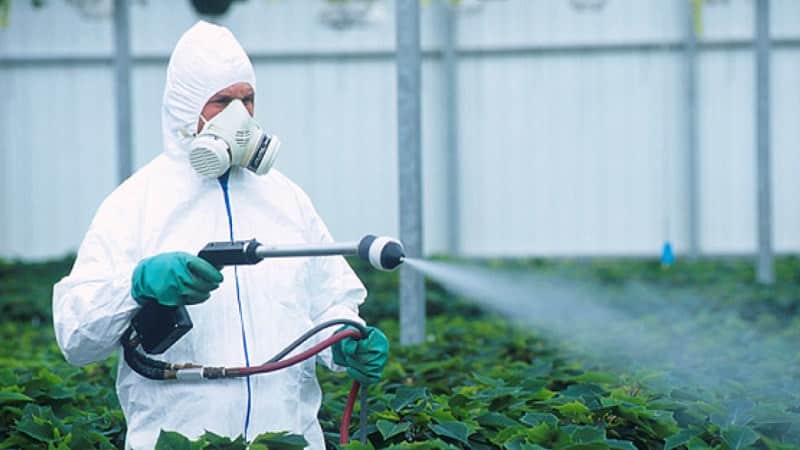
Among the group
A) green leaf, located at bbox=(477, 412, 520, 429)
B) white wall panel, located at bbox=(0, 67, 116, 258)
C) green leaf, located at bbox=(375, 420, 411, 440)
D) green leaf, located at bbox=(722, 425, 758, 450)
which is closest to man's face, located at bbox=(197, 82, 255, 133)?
green leaf, located at bbox=(375, 420, 411, 440)

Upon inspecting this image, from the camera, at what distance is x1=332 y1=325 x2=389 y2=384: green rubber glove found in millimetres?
3199

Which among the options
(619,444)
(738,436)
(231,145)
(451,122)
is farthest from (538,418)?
(451,122)

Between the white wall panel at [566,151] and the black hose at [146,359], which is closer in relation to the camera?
the black hose at [146,359]

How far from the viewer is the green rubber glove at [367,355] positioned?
3.20m

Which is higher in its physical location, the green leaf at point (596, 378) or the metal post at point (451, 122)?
the metal post at point (451, 122)

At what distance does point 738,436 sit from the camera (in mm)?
3289

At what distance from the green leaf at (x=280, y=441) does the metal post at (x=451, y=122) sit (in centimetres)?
990

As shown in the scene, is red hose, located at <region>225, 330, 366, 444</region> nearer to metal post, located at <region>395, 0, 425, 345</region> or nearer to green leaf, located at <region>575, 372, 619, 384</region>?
green leaf, located at <region>575, 372, 619, 384</region>

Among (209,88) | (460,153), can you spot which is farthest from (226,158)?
(460,153)

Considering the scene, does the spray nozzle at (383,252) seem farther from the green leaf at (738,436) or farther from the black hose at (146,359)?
the green leaf at (738,436)

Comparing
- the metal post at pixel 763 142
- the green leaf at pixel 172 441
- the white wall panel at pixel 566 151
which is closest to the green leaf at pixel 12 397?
the green leaf at pixel 172 441

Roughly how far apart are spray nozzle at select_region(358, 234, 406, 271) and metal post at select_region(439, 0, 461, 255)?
9978 mm

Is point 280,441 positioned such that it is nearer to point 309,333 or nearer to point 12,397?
point 309,333

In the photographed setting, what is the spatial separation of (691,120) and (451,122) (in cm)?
266
